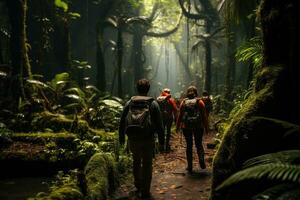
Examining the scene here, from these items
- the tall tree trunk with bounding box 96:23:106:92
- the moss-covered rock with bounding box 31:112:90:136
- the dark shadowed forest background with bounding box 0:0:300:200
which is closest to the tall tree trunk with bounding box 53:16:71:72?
the dark shadowed forest background with bounding box 0:0:300:200

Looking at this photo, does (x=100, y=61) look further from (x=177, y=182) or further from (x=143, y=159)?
(x=143, y=159)

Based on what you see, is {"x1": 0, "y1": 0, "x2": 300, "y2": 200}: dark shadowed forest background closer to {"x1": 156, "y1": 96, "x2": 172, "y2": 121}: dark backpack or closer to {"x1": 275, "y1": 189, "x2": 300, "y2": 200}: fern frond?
{"x1": 275, "y1": 189, "x2": 300, "y2": 200}: fern frond

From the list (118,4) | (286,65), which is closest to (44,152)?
(286,65)

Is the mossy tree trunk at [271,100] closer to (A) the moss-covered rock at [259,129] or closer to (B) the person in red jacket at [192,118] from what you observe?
(A) the moss-covered rock at [259,129]

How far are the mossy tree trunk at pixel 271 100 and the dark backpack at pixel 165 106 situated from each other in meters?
6.31

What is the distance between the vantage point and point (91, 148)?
32.6ft

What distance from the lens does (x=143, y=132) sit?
6.21m

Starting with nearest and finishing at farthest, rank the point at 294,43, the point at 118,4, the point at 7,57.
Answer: the point at 294,43 → the point at 7,57 → the point at 118,4

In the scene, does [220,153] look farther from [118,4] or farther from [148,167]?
[118,4]

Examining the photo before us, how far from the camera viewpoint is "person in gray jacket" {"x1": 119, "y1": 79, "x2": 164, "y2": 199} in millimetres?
6254

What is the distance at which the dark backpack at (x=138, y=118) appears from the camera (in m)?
6.17

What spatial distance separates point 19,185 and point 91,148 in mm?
2034

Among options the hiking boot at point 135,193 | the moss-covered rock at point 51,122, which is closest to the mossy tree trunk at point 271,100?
the hiking boot at point 135,193

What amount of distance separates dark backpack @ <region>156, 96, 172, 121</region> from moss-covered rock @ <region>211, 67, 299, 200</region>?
6.39m
